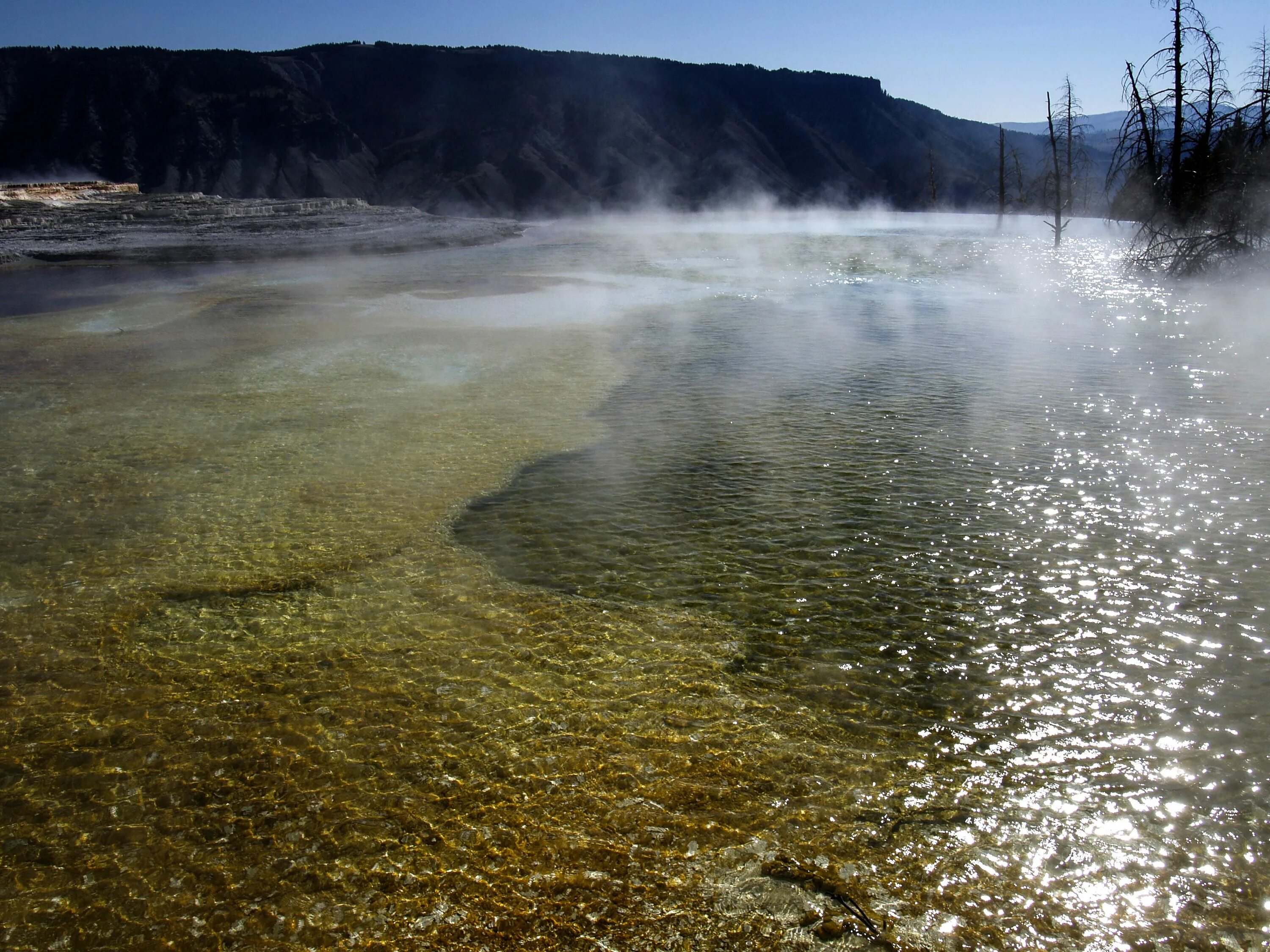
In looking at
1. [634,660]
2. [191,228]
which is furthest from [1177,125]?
[191,228]

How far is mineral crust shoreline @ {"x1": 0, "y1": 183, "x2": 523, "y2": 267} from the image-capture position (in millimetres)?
22234

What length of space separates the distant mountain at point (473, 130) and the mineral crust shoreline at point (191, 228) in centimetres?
2039

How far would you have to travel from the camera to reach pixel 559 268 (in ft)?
67.6

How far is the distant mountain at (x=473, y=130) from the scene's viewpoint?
5744 centimetres

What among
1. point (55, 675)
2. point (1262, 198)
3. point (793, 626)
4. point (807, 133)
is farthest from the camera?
point (807, 133)

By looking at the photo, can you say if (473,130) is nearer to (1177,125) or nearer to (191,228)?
(191,228)

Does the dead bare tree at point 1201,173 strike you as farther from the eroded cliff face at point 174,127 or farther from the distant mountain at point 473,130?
the eroded cliff face at point 174,127

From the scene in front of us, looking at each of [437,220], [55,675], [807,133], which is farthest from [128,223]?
[807,133]

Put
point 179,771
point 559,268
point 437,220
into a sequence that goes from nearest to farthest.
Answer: point 179,771 → point 559,268 → point 437,220

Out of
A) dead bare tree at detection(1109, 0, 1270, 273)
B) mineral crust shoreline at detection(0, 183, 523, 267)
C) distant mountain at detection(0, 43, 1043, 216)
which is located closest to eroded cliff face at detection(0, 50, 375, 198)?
distant mountain at detection(0, 43, 1043, 216)

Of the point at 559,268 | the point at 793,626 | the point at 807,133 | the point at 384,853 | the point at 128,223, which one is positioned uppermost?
the point at 807,133

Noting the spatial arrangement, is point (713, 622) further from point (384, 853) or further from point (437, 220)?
point (437, 220)

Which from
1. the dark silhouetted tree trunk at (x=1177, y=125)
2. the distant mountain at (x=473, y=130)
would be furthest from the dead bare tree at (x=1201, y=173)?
the distant mountain at (x=473, y=130)

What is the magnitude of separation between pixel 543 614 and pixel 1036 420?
5.22m
